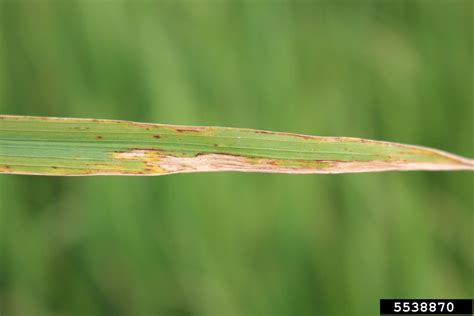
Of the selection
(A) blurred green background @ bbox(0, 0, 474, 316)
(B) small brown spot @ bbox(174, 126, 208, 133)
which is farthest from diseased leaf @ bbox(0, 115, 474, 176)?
(A) blurred green background @ bbox(0, 0, 474, 316)

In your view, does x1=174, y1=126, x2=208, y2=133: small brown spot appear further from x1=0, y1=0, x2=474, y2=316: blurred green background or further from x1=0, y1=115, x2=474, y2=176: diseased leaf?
x1=0, y1=0, x2=474, y2=316: blurred green background

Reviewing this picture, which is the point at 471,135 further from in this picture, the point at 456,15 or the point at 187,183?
the point at 187,183

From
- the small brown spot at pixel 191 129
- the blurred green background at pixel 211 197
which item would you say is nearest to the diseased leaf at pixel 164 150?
the small brown spot at pixel 191 129

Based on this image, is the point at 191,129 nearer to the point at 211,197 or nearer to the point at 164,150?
the point at 164,150

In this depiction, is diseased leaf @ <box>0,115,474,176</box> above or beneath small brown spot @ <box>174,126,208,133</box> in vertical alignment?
beneath

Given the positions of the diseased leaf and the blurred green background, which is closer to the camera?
the diseased leaf
